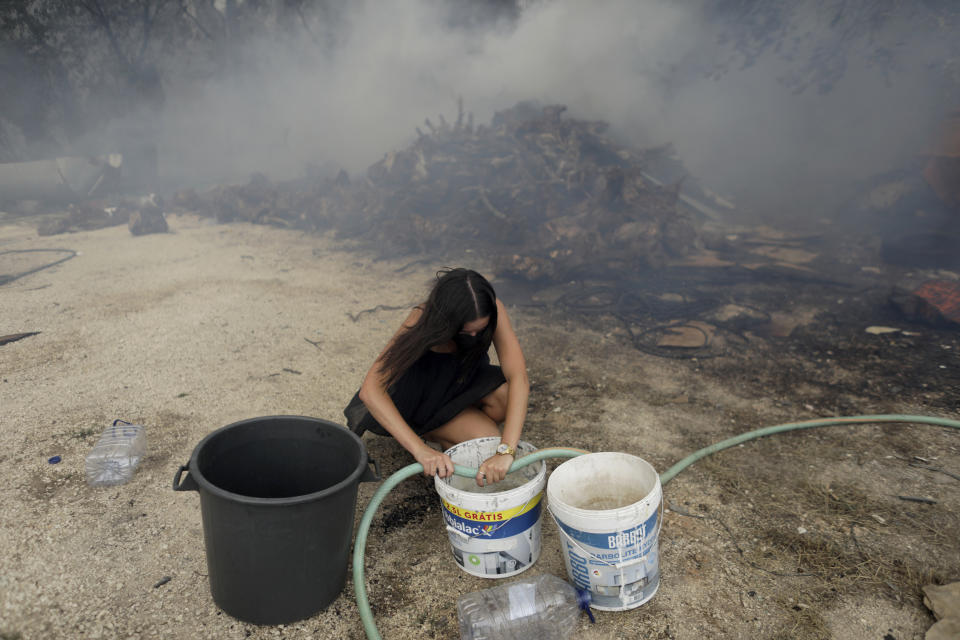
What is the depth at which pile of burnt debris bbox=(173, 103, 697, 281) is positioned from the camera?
6.75m

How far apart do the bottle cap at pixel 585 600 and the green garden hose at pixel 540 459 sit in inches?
20.0

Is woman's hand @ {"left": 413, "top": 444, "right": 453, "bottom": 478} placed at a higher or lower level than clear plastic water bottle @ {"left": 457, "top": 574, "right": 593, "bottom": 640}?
higher

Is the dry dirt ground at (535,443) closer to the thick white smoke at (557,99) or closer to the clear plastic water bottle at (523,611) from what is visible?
the clear plastic water bottle at (523,611)

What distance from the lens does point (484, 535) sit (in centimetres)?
201

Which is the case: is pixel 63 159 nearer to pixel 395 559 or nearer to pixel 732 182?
pixel 395 559

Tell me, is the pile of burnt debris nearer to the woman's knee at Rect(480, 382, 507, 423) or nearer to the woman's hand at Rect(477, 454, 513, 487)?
the woman's knee at Rect(480, 382, 507, 423)

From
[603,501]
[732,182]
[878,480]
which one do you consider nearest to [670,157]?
[732,182]

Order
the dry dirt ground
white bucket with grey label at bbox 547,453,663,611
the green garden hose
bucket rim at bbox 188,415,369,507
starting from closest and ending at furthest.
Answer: bucket rim at bbox 188,415,369,507, white bucket with grey label at bbox 547,453,663,611, the green garden hose, the dry dirt ground

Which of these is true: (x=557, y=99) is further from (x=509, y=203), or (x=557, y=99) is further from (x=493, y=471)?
(x=493, y=471)

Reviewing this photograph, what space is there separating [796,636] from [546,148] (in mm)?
7895

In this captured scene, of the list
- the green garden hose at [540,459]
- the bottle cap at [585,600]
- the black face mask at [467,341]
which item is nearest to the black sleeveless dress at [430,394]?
the black face mask at [467,341]

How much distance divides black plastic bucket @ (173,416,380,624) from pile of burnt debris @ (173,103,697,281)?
167 inches

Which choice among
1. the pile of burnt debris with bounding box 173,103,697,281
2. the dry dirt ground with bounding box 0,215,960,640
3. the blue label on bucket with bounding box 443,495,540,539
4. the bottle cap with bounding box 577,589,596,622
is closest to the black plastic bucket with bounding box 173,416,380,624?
the dry dirt ground with bounding box 0,215,960,640

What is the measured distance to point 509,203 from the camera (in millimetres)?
7738
